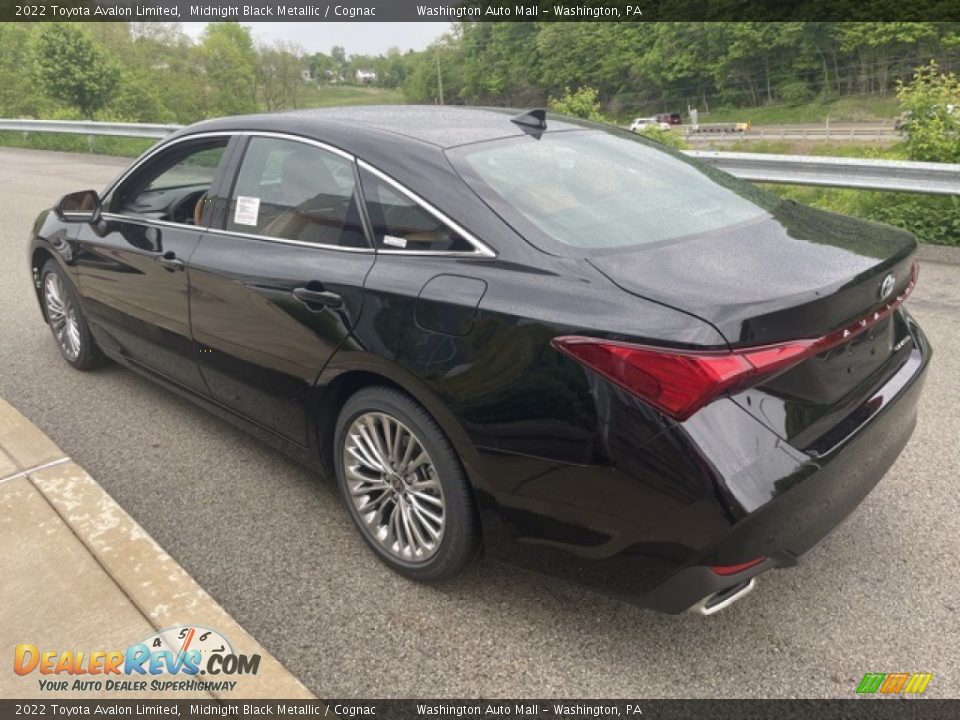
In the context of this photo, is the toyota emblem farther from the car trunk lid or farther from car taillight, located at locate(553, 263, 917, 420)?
car taillight, located at locate(553, 263, 917, 420)

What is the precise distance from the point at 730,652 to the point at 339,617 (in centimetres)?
125

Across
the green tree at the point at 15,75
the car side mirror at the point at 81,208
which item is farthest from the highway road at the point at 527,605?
the green tree at the point at 15,75

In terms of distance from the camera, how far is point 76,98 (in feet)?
98.8

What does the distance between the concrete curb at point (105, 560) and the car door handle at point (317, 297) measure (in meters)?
1.05

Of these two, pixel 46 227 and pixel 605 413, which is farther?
pixel 46 227

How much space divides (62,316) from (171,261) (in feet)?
5.83

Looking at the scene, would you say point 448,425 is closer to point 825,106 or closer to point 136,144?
point 136,144

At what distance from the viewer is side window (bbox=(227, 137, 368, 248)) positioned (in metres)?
2.78

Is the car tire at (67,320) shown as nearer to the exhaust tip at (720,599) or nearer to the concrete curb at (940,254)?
the exhaust tip at (720,599)

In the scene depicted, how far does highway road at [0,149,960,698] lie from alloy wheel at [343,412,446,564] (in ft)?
0.51

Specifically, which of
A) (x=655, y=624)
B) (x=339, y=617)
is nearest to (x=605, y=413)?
(x=655, y=624)

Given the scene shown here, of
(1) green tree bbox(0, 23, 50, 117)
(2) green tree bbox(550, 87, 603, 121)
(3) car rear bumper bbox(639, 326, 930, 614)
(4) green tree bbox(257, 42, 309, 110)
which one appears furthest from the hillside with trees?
(3) car rear bumper bbox(639, 326, 930, 614)

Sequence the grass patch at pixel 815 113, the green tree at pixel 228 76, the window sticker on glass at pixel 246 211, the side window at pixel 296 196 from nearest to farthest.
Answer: the side window at pixel 296 196 → the window sticker on glass at pixel 246 211 → the grass patch at pixel 815 113 → the green tree at pixel 228 76

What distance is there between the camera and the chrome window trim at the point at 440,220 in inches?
92.2
